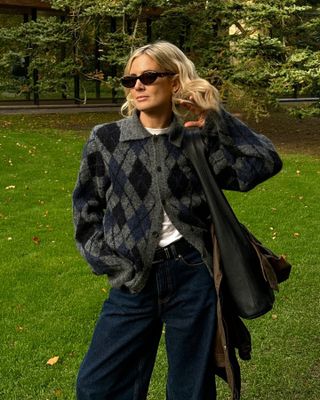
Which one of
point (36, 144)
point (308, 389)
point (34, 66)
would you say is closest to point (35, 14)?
point (34, 66)

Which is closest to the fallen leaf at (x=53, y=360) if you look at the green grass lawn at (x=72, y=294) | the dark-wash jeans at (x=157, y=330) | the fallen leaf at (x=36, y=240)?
the green grass lawn at (x=72, y=294)

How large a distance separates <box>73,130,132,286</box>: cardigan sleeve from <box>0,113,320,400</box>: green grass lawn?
1.57 meters

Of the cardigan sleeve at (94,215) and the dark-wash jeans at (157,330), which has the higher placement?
the cardigan sleeve at (94,215)

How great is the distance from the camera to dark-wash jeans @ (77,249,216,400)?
2.50 meters

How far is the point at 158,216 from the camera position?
97.0 inches

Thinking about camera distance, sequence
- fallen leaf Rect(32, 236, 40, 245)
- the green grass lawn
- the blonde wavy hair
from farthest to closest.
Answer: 1. fallen leaf Rect(32, 236, 40, 245)
2. the green grass lawn
3. the blonde wavy hair

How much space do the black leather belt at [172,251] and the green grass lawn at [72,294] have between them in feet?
5.40

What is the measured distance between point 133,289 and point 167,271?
0.48 ft

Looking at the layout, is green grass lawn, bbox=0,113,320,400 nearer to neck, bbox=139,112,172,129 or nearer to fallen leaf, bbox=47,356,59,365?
fallen leaf, bbox=47,356,59,365

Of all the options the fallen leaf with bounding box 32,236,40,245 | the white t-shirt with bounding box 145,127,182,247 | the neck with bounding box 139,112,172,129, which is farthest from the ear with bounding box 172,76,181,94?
the fallen leaf with bounding box 32,236,40,245

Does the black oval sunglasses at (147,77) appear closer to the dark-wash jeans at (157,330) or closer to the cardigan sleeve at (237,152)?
the cardigan sleeve at (237,152)

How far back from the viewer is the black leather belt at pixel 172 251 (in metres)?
2.48

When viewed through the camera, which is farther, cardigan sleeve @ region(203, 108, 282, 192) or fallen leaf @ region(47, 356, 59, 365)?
fallen leaf @ region(47, 356, 59, 365)

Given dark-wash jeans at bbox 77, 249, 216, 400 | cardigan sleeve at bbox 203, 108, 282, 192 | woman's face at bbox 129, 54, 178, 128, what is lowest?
dark-wash jeans at bbox 77, 249, 216, 400
